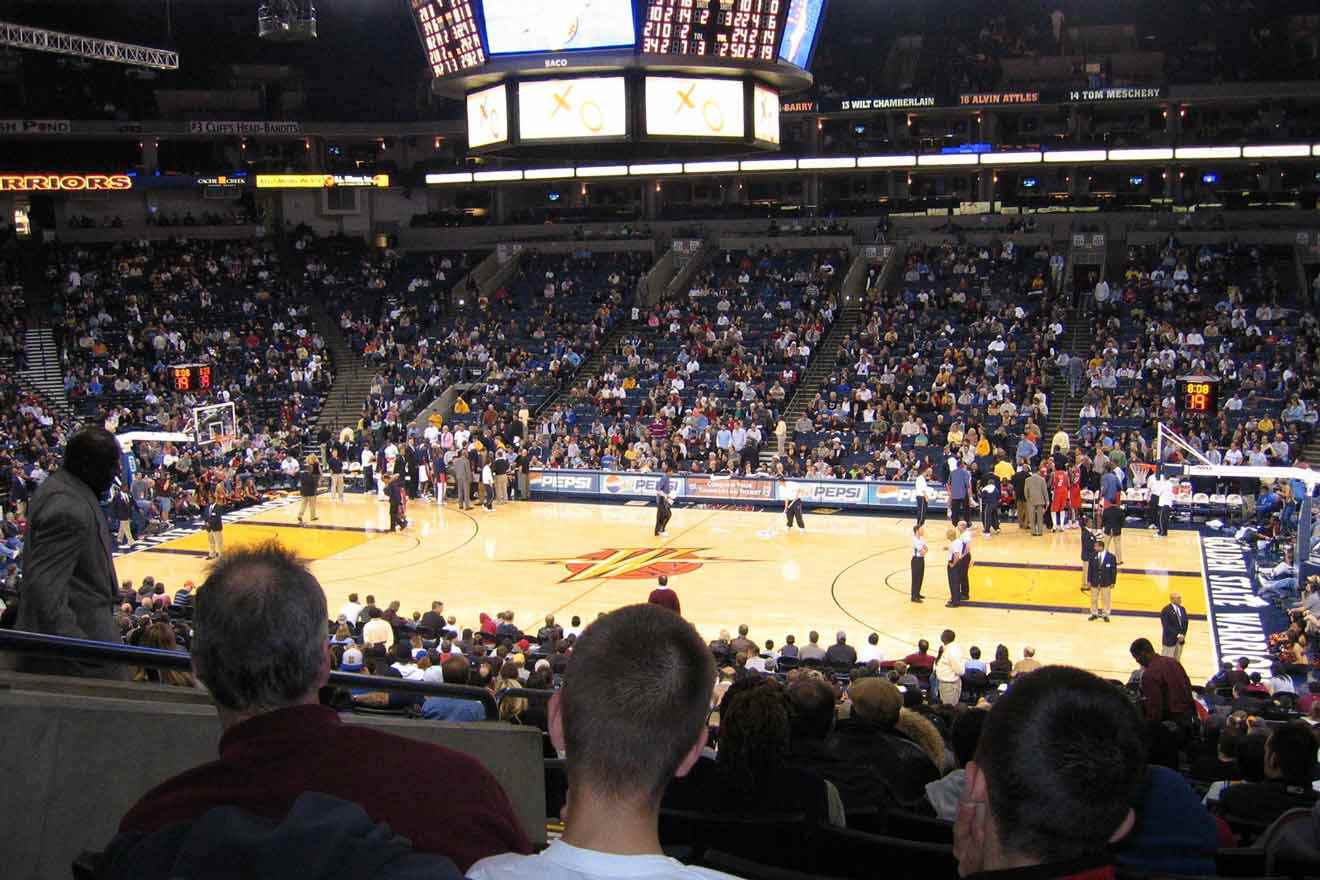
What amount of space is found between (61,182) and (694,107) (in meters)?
34.5

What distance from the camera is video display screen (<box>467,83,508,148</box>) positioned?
14.0 m

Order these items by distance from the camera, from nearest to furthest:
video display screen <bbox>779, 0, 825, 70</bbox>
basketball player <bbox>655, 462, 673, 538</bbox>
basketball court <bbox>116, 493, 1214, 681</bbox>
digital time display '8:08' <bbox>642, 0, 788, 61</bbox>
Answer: digital time display '8:08' <bbox>642, 0, 788, 61</bbox> → video display screen <bbox>779, 0, 825, 70</bbox> → basketball court <bbox>116, 493, 1214, 681</bbox> → basketball player <bbox>655, 462, 673, 538</bbox>

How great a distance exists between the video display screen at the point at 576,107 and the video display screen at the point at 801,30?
2.09 metres

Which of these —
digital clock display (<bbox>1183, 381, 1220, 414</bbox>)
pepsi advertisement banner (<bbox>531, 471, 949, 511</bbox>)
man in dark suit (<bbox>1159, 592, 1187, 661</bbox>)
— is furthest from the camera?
pepsi advertisement banner (<bbox>531, 471, 949, 511</bbox>)

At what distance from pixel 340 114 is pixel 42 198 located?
1095 centimetres

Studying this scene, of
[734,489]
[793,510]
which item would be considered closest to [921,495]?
[793,510]

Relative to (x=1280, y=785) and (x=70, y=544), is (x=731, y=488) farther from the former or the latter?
(x=70, y=544)

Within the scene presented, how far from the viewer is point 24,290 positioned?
4000 cm

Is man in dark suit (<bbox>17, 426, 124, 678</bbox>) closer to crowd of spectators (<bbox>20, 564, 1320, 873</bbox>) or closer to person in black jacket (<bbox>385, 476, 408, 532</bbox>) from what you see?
crowd of spectators (<bbox>20, 564, 1320, 873</bbox>)

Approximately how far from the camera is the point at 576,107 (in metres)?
13.5

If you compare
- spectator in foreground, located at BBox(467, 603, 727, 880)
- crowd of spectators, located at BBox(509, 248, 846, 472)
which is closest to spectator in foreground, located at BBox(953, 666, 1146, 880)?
spectator in foreground, located at BBox(467, 603, 727, 880)

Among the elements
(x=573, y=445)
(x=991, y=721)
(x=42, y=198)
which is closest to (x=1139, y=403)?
(x=573, y=445)

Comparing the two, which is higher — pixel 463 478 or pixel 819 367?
pixel 819 367

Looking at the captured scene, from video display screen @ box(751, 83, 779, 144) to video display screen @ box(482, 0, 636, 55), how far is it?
1.76 metres
